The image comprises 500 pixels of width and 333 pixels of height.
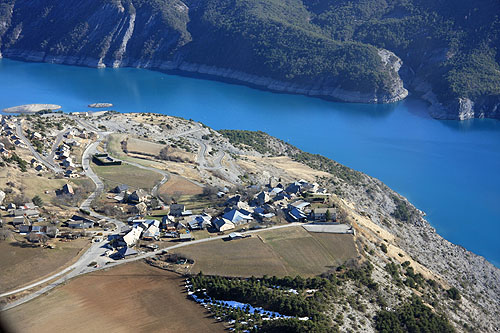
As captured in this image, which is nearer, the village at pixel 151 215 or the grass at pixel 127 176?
the village at pixel 151 215

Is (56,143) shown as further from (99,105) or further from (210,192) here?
(99,105)

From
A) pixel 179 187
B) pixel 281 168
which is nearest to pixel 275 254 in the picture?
pixel 179 187

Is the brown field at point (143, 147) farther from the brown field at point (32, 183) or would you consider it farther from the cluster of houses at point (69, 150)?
the brown field at point (32, 183)

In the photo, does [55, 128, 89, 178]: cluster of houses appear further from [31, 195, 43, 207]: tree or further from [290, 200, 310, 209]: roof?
[290, 200, 310, 209]: roof

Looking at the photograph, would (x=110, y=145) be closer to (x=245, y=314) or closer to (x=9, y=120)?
(x=9, y=120)

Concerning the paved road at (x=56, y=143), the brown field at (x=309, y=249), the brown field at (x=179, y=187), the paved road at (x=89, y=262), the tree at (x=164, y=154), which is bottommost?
the paved road at (x=56, y=143)

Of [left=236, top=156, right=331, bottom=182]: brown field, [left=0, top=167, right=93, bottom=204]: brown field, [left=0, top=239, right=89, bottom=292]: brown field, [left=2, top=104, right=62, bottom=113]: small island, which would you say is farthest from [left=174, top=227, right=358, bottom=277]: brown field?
[left=2, top=104, right=62, bottom=113]: small island

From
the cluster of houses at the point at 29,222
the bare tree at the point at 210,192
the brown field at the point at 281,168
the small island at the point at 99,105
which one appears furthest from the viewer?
the small island at the point at 99,105

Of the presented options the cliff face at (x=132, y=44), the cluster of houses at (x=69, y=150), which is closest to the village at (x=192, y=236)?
the cluster of houses at (x=69, y=150)
